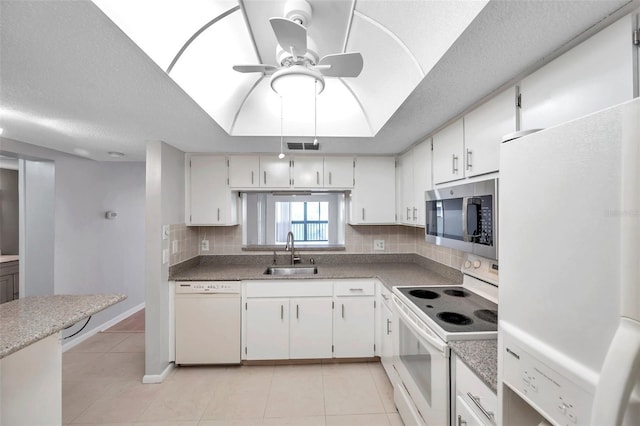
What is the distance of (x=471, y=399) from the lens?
109 cm

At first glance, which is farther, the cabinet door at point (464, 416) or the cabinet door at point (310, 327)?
the cabinet door at point (310, 327)

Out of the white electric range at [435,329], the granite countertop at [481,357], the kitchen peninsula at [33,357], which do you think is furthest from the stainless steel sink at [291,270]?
the granite countertop at [481,357]

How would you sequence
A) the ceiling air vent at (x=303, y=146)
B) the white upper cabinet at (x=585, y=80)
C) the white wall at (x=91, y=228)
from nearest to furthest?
the white upper cabinet at (x=585, y=80)
the ceiling air vent at (x=303, y=146)
the white wall at (x=91, y=228)

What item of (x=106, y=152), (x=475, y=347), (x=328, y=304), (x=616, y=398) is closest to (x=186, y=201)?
(x=106, y=152)

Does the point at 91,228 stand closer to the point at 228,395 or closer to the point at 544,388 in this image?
the point at 228,395

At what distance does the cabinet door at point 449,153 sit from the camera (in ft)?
5.61

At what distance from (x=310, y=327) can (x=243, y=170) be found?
69.3 inches

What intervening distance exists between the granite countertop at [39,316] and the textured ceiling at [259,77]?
1.19 m

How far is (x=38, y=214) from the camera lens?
8.99 ft

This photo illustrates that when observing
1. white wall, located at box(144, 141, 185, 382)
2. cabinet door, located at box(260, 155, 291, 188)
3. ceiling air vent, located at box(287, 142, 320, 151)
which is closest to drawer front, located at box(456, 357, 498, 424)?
ceiling air vent, located at box(287, 142, 320, 151)

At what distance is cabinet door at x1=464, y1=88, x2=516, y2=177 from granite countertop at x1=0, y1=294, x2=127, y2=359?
7.58ft

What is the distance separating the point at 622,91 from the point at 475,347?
112 cm

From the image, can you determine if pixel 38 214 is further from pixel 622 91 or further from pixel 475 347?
pixel 622 91

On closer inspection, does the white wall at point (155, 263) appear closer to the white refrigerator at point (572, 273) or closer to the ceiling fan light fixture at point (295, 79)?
the ceiling fan light fixture at point (295, 79)
